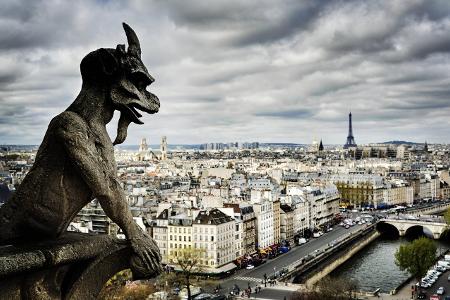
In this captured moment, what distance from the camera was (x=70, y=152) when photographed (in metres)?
3.67

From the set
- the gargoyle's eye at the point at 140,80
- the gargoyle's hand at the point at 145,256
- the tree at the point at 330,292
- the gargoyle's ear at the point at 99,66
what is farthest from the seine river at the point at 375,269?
the gargoyle's ear at the point at 99,66

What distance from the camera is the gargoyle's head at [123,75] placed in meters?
3.97

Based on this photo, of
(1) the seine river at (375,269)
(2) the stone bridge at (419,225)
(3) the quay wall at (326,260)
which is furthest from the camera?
(2) the stone bridge at (419,225)

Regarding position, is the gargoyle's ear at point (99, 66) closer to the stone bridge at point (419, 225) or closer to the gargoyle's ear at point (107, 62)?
the gargoyle's ear at point (107, 62)

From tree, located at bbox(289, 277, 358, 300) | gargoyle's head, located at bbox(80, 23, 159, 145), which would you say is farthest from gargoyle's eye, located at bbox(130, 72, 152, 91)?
tree, located at bbox(289, 277, 358, 300)

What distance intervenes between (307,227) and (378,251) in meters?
8.87

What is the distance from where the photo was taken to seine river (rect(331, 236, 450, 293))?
4034 centimetres

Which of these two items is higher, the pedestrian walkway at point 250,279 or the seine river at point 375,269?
the pedestrian walkway at point 250,279

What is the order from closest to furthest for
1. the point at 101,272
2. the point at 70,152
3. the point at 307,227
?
1. the point at 70,152
2. the point at 101,272
3. the point at 307,227

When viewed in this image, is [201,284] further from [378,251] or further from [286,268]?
[378,251]

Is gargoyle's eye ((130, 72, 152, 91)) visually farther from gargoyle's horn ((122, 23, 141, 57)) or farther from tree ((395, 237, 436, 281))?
tree ((395, 237, 436, 281))

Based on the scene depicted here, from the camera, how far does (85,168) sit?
368 cm

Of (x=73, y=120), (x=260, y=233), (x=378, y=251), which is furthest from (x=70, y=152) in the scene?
(x=378, y=251)

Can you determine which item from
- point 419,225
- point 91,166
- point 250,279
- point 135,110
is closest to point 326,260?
point 250,279
